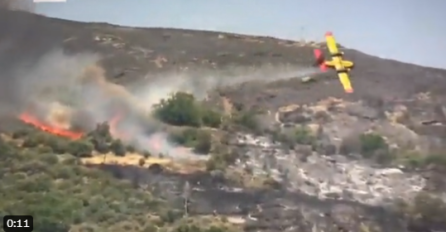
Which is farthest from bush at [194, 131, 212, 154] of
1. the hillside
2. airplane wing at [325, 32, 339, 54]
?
airplane wing at [325, 32, 339, 54]

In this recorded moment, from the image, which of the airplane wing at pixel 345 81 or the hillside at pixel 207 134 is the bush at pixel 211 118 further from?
the airplane wing at pixel 345 81

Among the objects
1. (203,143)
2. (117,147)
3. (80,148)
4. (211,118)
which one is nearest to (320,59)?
(211,118)

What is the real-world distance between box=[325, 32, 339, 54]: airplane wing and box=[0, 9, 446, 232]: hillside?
82 mm

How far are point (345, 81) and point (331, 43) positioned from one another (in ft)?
0.81

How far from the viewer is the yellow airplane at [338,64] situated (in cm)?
412

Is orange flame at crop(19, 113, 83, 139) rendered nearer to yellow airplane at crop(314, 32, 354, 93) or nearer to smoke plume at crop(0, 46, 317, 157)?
smoke plume at crop(0, 46, 317, 157)

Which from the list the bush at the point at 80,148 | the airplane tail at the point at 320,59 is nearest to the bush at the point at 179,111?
the bush at the point at 80,148

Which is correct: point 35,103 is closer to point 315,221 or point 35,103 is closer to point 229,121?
point 229,121
